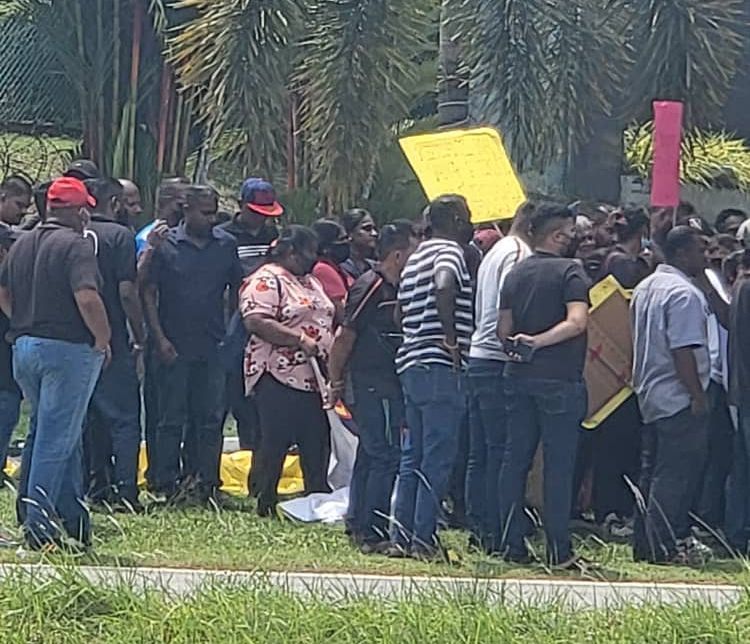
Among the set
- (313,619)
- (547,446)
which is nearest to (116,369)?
(547,446)

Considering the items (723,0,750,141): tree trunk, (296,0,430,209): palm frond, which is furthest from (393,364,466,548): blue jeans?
(723,0,750,141): tree trunk

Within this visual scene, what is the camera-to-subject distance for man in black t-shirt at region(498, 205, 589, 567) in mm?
7977

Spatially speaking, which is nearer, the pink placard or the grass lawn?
the grass lawn

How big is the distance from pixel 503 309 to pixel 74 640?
2.84 metres

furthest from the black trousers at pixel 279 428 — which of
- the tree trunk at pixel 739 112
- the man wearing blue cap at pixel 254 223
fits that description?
the tree trunk at pixel 739 112

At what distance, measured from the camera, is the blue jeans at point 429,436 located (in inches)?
323

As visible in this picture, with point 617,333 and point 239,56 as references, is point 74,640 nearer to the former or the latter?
point 617,333

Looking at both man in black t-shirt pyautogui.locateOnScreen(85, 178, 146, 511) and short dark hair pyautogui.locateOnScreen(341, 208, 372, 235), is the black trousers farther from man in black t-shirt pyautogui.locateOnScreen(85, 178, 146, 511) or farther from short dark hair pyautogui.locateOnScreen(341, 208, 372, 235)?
short dark hair pyautogui.locateOnScreen(341, 208, 372, 235)

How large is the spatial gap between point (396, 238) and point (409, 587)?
2.35 meters

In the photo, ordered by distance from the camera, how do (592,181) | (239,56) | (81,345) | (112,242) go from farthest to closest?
1. (592,181)
2. (239,56)
3. (112,242)
4. (81,345)

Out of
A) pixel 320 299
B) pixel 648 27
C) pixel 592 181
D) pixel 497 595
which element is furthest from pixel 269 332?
pixel 592 181

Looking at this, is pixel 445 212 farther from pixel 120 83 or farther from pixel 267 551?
pixel 120 83

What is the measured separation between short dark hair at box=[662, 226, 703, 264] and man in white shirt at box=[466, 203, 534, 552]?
0.78 metres

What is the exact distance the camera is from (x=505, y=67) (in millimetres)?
11102
